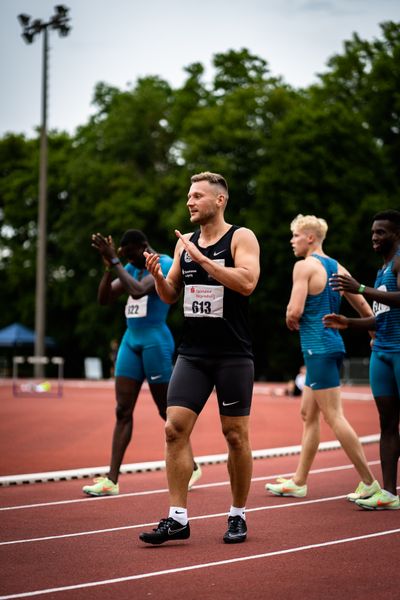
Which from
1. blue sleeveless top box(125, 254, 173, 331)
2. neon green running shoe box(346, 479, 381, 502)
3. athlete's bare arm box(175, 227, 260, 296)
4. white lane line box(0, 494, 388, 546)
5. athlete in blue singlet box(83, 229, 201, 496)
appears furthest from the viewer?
blue sleeveless top box(125, 254, 173, 331)

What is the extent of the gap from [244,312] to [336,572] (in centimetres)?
189

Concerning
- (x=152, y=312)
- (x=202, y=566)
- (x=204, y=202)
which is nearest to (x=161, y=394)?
(x=152, y=312)

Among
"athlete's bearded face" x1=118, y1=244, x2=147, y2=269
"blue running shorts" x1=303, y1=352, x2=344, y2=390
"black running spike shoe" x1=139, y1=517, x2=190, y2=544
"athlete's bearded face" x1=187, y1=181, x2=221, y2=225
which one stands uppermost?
"athlete's bearded face" x1=187, y1=181, x2=221, y2=225

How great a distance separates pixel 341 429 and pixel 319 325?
0.91 m

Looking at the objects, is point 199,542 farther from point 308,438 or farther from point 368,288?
point 308,438

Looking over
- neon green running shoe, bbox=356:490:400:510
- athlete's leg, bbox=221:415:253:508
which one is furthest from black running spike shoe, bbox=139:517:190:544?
neon green running shoe, bbox=356:490:400:510

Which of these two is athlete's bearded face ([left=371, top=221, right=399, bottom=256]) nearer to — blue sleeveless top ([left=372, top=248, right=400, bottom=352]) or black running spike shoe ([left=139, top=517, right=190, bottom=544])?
blue sleeveless top ([left=372, top=248, right=400, bottom=352])

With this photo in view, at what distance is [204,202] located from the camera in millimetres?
6969

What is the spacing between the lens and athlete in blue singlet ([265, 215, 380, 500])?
8766 millimetres

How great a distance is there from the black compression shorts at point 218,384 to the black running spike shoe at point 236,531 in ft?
2.38

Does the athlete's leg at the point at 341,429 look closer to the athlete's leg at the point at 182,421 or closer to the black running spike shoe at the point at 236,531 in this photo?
the black running spike shoe at the point at 236,531

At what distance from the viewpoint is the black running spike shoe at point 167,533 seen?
6629 millimetres

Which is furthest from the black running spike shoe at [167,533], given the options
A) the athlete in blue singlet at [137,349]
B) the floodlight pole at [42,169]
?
the floodlight pole at [42,169]

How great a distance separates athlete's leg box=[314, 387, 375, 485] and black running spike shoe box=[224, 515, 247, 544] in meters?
1.99
